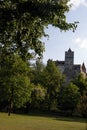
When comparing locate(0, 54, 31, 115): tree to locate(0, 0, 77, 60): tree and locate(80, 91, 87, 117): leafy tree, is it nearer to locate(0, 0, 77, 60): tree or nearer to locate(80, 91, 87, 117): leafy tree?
locate(80, 91, 87, 117): leafy tree

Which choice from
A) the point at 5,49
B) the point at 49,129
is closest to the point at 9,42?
the point at 5,49

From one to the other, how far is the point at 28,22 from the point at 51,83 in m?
87.4

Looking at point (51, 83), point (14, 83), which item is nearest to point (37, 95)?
point (14, 83)

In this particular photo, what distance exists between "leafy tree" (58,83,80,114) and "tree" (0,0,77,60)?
77.7m

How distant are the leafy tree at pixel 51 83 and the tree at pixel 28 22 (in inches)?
3093

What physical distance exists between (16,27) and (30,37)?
1612mm

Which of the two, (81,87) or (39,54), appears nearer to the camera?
(39,54)

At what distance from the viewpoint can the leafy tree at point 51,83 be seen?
109 metres

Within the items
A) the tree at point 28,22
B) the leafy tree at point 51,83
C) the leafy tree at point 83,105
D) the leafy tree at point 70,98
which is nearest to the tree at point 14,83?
the leafy tree at point 83,105

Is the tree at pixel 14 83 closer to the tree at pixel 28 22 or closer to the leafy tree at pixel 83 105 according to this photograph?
the leafy tree at pixel 83 105

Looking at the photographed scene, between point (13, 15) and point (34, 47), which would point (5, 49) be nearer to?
point (34, 47)

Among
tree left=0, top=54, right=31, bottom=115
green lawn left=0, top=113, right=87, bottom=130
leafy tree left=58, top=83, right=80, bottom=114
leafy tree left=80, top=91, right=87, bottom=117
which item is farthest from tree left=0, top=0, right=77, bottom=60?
leafy tree left=58, top=83, right=80, bottom=114

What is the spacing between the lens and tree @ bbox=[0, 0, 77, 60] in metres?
25.9

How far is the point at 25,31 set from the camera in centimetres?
2858
